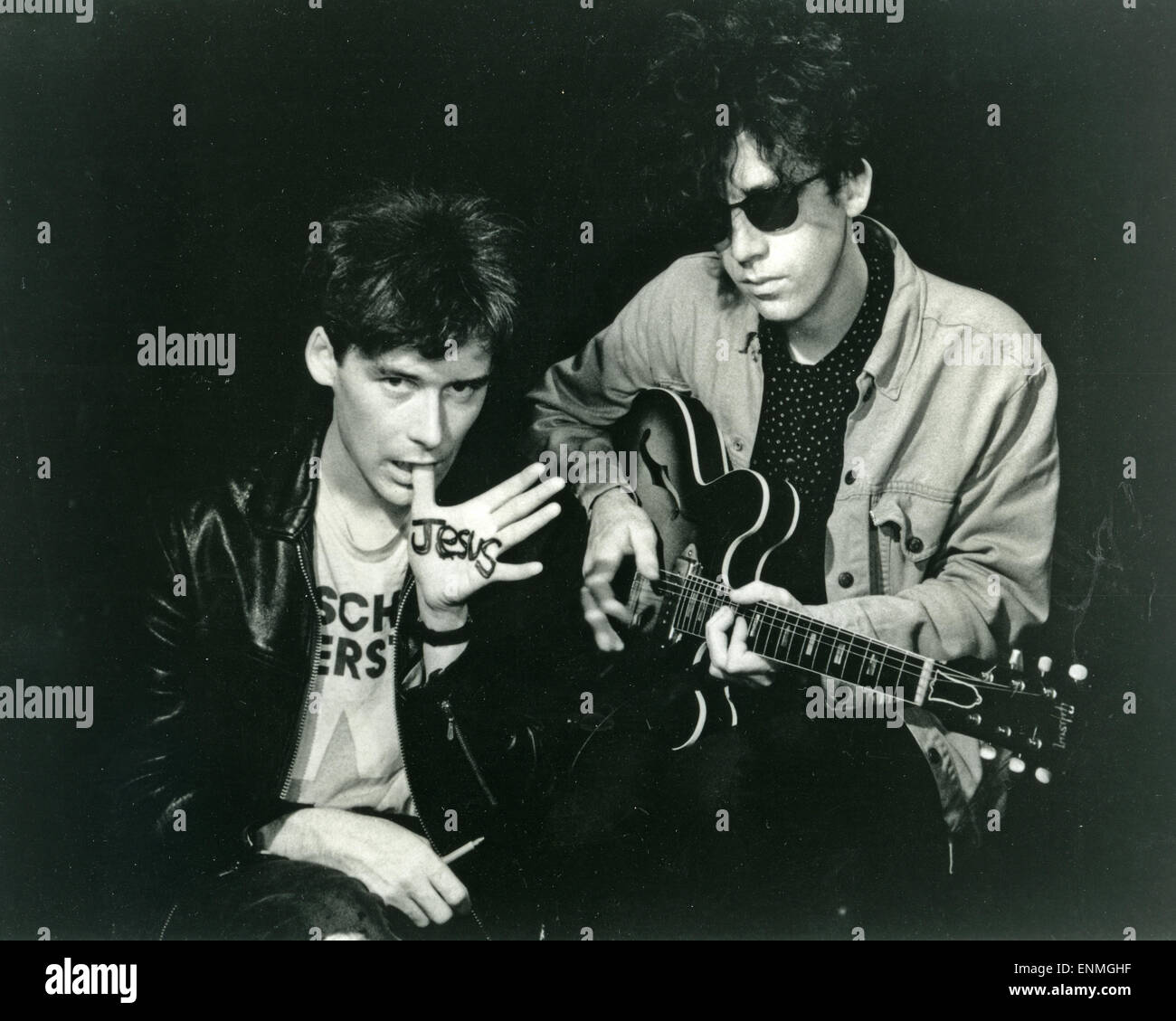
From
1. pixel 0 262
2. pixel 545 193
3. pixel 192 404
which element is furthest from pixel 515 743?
pixel 0 262

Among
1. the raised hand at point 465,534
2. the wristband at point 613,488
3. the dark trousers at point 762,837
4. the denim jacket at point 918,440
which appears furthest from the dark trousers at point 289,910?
the denim jacket at point 918,440

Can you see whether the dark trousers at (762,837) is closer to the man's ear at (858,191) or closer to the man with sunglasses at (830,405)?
the man with sunglasses at (830,405)

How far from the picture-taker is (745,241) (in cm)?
307

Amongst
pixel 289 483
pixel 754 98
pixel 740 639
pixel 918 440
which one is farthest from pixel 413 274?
pixel 918 440

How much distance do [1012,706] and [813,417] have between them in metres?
0.85

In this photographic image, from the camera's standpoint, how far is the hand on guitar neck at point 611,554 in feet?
10.00

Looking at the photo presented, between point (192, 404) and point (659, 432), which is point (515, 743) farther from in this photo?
point (192, 404)

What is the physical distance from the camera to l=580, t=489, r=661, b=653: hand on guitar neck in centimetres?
305

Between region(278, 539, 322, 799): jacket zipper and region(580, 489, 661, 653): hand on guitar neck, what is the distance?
66cm

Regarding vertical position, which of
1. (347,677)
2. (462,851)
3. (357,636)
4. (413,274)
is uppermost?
(413,274)

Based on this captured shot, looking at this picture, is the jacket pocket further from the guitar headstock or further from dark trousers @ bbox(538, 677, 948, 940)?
dark trousers @ bbox(538, 677, 948, 940)

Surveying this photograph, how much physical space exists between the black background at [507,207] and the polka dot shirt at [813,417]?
177 mm

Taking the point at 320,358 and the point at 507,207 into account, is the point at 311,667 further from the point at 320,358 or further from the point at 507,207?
the point at 507,207

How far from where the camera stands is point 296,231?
10.2ft
